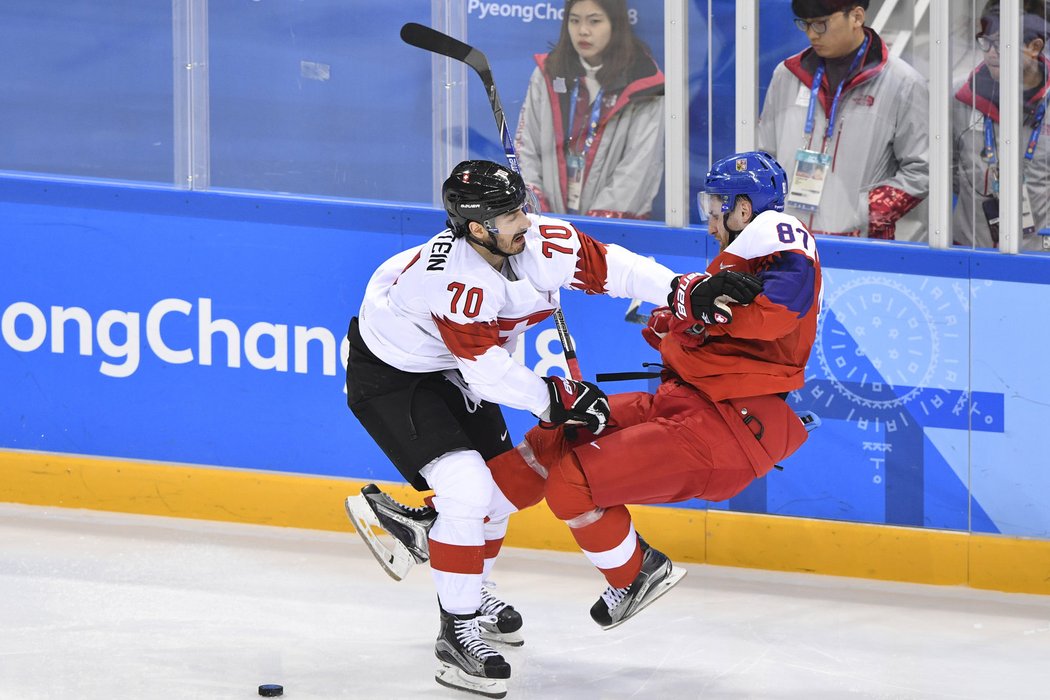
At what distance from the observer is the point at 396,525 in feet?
12.1

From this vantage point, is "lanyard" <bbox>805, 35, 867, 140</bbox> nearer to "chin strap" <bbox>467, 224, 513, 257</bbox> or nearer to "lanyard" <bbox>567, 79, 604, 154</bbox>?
"lanyard" <bbox>567, 79, 604, 154</bbox>

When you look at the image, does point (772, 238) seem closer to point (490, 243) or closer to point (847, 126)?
point (490, 243)

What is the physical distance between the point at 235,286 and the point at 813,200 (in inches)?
70.8

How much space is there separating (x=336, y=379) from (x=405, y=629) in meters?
1.10

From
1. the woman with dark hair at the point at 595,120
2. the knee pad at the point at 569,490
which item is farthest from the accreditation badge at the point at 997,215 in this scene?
the knee pad at the point at 569,490

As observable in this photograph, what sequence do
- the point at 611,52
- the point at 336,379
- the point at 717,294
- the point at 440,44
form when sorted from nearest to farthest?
1. the point at 717,294
2. the point at 440,44
3. the point at 611,52
4. the point at 336,379

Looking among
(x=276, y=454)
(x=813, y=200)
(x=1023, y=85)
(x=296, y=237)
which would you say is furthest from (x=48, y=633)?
(x=1023, y=85)

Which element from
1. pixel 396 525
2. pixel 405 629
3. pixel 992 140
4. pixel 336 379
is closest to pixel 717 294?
pixel 396 525

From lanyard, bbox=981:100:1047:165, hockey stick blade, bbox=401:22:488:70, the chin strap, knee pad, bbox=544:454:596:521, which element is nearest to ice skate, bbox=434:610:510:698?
knee pad, bbox=544:454:596:521

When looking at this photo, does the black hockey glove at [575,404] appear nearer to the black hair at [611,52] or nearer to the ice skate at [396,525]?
the ice skate at [396,525]

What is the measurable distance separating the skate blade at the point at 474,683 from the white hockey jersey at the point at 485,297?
2.04ft

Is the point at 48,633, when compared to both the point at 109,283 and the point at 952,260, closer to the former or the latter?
the point at 109,283

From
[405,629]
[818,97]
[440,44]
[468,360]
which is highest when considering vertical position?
[440,44]

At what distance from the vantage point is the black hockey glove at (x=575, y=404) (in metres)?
3.42
